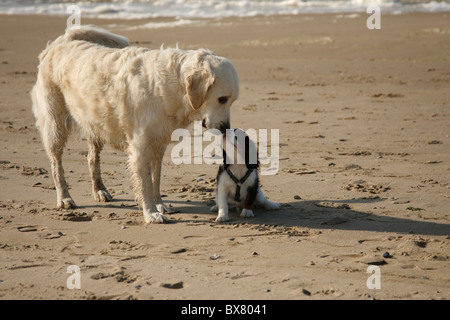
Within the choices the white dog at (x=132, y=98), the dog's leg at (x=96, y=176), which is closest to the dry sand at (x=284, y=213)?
the dog's leg at (x=96, y=176)

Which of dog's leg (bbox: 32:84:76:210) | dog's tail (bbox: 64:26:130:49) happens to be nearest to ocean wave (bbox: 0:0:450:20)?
dog's tail (bbox: 64:26:130:49)

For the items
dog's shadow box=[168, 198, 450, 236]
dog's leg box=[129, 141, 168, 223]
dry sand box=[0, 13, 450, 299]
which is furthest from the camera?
dog's leg box=[129, 141, 168, 223]

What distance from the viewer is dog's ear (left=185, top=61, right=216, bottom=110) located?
17.7 ft

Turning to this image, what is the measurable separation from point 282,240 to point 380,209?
4.66 ft

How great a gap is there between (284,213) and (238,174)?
690mm

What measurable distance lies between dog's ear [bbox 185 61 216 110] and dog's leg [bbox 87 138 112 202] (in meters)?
1.81

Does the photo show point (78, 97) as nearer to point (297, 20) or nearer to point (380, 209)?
point (380, 209)

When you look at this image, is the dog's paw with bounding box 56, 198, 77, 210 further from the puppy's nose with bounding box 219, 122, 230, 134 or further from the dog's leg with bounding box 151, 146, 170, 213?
the puppy's nose with bounding box 219, 122, 230, 134

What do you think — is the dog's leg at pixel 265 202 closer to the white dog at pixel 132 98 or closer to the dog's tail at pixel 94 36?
the white dog at pixel 132 98

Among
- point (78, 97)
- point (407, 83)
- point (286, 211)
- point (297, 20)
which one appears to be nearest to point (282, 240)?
point (286, 211)

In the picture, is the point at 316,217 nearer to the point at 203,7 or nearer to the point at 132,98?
the point at 132,98

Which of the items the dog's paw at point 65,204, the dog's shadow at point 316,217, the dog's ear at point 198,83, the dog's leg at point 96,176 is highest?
the dog's ear at point 198,83

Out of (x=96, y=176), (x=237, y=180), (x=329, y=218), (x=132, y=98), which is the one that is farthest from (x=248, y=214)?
(x=96, y=176)

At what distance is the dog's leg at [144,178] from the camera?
5.87m
